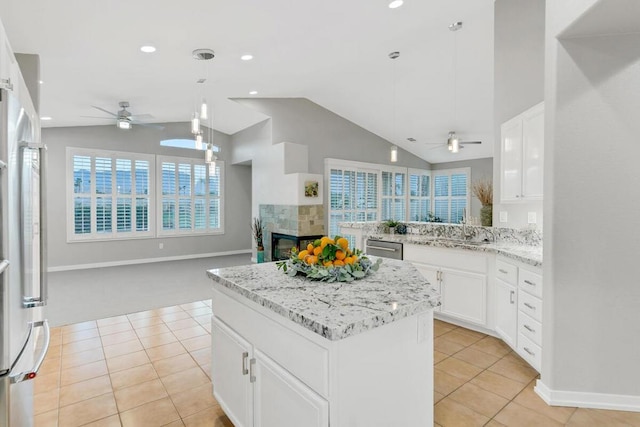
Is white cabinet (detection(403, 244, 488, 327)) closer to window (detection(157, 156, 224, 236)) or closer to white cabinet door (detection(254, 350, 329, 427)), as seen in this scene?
white cabinet door (detection(254, 350, 329, 427))

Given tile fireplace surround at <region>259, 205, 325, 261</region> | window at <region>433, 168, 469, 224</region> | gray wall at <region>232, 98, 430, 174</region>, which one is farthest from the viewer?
window at <region>433, 168, 469, 224</region>

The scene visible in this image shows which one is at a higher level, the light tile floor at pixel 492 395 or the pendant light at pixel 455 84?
the pendant light at pixel 455 84

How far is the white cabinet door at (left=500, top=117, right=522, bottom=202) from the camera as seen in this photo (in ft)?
10.9

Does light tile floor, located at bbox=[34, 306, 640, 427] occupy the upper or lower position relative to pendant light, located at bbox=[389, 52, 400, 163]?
lower

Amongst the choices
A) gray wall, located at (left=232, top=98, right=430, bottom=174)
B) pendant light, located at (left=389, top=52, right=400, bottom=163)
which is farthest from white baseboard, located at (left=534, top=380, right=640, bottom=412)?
gray wall, located at (left=232, top=98, right=430, bottom=174)

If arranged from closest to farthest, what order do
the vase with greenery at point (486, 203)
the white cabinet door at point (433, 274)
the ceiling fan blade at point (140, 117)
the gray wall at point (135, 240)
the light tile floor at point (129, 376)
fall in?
the light tile floor at point (129, 376) → the white cabinet door at point (433, 274) → the vase with greenery at point (486, 203) → the ceiling fan blade at point (140, 117) → the gray wall at point (135, 240)

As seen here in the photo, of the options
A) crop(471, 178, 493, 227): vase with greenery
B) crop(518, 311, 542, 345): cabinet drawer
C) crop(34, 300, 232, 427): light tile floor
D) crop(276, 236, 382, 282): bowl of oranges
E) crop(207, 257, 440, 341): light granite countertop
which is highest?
Answer: crop(471, 178, 493, 227): vase with greenery

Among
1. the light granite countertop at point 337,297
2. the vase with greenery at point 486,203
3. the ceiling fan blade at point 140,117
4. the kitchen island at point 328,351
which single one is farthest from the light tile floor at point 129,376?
the vase with greenery at point 486,203

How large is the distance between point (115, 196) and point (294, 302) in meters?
7.35

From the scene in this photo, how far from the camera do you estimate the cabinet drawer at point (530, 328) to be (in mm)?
2582

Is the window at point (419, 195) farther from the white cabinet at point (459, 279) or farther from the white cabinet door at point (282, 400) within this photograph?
the white cabinet door at point (282, 400)

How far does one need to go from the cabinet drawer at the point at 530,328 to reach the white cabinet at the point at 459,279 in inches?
19.2

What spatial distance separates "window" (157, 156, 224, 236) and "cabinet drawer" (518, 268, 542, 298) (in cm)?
681

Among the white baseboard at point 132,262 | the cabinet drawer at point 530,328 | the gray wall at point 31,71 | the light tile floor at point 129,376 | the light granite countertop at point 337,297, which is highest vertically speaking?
the gray wall at point 31,71
